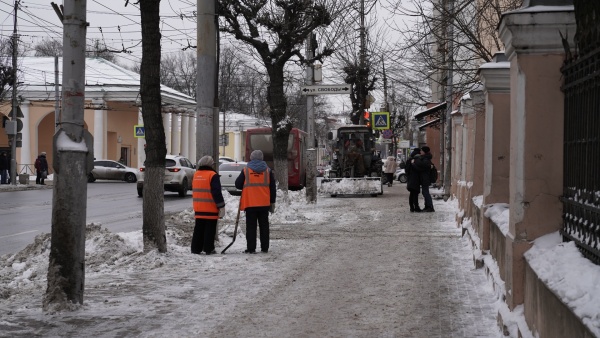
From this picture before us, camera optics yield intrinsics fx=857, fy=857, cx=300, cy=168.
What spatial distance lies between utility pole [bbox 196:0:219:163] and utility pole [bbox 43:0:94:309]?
17.5 feet

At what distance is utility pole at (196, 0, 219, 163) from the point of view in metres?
13.8

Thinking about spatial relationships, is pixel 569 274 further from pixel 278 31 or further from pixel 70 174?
pixel 278 31

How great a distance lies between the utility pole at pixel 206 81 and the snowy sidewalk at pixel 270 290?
168 centimetres

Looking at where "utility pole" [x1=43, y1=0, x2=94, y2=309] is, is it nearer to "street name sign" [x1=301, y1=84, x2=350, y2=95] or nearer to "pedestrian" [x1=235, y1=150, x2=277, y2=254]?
"pedestrian" [x1=235, y1=150, x2=277, y2=254]

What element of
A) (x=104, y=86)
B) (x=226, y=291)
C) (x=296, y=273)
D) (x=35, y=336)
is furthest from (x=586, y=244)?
(x=104, y=86)

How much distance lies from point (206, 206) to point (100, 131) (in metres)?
43.6

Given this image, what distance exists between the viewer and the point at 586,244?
492 centimetres

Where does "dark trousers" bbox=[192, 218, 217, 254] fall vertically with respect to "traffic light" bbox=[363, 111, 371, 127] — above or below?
below

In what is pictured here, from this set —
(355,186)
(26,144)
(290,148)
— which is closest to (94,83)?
(26,144)

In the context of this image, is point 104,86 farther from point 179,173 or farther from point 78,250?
point 78,250

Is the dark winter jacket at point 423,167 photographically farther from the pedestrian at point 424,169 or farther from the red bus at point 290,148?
the red bus at point 290,148

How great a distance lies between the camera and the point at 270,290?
9.40m

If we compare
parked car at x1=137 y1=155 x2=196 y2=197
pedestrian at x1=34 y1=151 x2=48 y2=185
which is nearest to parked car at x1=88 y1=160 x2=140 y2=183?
pedestrian at x1=34 y1=151 x2=48 y2=185

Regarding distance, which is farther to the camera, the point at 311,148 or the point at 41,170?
the point at 41,170
